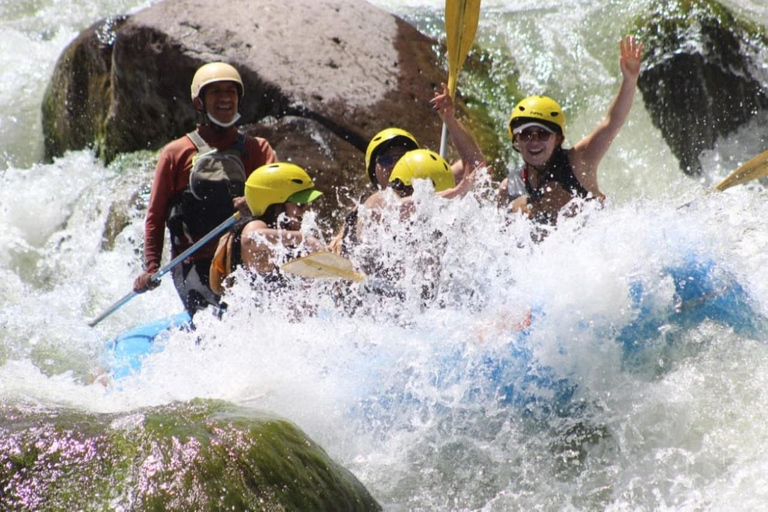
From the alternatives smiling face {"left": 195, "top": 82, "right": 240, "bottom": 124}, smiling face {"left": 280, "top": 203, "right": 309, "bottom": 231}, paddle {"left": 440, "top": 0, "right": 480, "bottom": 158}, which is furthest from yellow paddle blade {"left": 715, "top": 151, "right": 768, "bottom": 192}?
smiling face {"left": 195, "top": 82, "right": 240, "bottom": 124}

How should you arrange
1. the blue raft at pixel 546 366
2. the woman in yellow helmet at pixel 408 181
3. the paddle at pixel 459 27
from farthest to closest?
the paddle at pixel 459 27
the woman in yellow helmet at pixel 408 181
the blue raft at pixel 546 366

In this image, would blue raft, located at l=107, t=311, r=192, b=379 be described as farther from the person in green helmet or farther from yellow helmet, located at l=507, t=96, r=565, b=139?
yellow helmet, located at l=507, t=96, r=565, b=139

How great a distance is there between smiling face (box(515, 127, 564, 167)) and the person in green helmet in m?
1.17

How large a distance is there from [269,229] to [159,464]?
66.6 inches

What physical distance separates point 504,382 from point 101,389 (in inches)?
75.3

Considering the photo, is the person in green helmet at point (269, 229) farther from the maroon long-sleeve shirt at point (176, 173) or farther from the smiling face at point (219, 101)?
the smiling face at point (219, 101)

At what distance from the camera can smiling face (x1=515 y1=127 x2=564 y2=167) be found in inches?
190

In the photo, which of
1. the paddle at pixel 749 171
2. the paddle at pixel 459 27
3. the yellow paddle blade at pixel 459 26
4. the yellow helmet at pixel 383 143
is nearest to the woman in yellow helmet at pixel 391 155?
the yellow helmet at pixel 383 143

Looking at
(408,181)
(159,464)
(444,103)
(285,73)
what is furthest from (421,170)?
(285,73)

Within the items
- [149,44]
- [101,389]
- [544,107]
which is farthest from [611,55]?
[101,389]

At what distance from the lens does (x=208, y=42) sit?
6.79 metres

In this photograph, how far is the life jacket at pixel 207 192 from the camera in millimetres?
4961

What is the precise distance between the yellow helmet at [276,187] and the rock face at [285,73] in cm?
186

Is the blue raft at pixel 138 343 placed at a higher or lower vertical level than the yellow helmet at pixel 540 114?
lower
